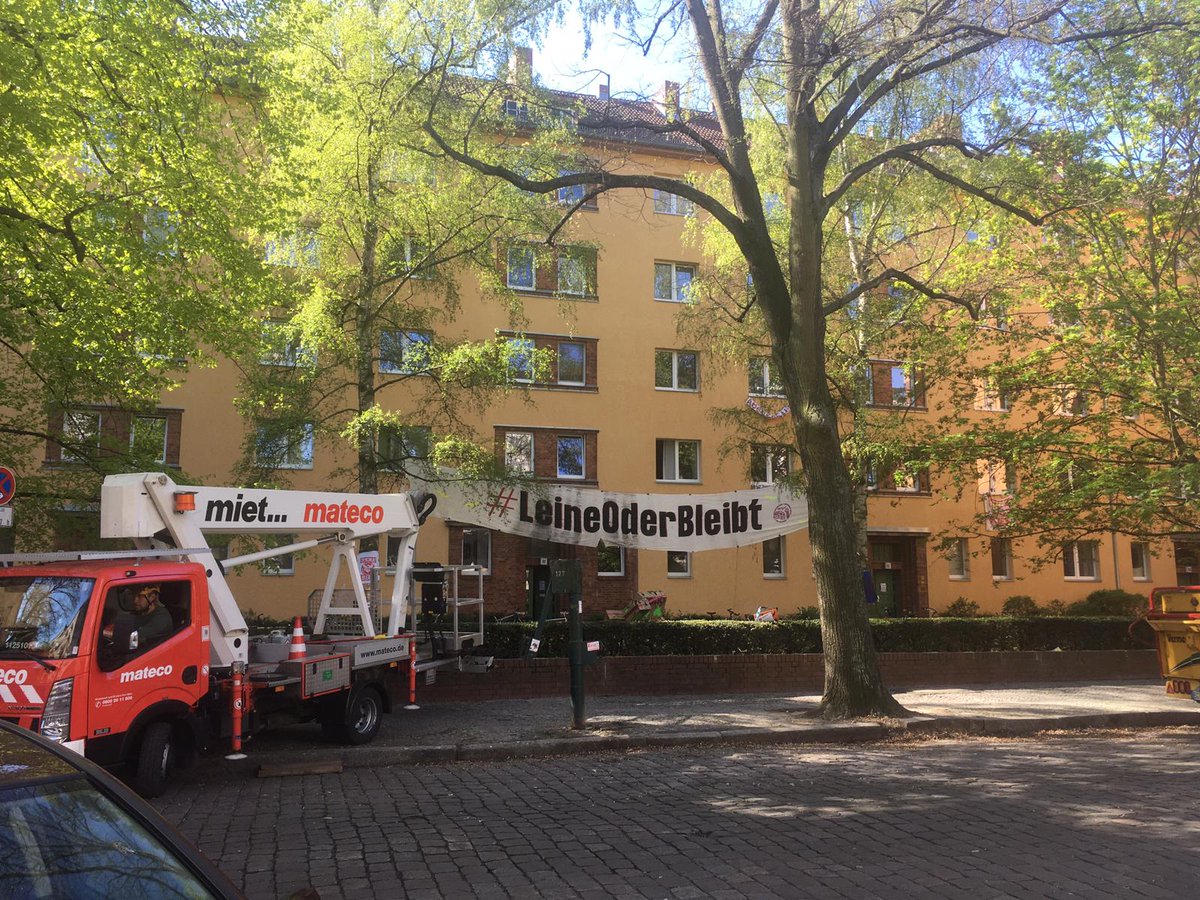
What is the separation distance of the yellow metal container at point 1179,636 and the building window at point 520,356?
1079 cm

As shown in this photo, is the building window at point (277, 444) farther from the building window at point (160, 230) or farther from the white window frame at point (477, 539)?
the white window frame at point (477, 539)

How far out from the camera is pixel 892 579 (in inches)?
1283

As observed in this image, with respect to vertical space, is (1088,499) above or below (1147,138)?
below

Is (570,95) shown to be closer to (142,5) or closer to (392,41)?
(392,41)

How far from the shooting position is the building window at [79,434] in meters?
13.5

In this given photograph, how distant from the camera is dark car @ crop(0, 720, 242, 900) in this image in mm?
1957

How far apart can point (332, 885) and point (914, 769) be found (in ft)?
19.7

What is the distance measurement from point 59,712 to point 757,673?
11197 mm

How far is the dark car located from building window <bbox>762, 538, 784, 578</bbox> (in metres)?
28.5

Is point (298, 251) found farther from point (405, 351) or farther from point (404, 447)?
point (404, 447)

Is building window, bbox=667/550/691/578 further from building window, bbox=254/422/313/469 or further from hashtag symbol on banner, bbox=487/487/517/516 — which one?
building window, bbox=254/422/313/469

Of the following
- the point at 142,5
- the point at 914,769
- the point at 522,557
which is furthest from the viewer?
the point at 522,557

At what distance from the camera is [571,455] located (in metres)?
28.9

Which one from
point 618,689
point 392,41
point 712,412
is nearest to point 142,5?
point 392,41
